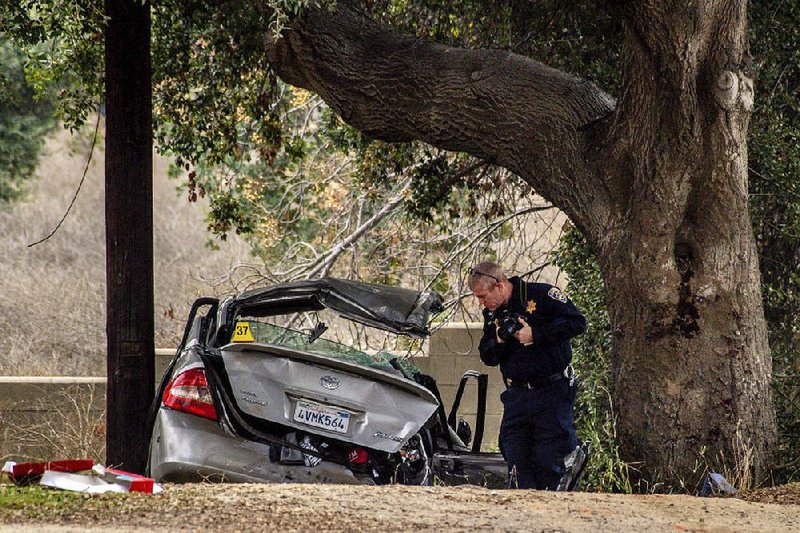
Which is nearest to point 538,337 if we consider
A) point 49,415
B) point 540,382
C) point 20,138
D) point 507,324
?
point 507,324

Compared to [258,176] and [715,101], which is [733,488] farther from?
[258,176]

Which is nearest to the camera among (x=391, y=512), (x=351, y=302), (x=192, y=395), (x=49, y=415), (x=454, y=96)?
(x=391, y=512)

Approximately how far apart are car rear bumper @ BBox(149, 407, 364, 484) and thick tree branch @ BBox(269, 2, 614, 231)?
2.84 metres

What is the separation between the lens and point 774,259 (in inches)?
395

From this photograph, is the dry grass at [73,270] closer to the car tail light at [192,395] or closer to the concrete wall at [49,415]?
the concrete wall at [49,415]

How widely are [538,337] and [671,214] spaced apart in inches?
49.6

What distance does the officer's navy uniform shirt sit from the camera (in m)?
7.55

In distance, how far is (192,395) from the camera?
690 centimetres

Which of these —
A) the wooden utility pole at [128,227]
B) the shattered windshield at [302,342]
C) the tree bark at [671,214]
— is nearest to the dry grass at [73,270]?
the wooden utility pole at [128,227]

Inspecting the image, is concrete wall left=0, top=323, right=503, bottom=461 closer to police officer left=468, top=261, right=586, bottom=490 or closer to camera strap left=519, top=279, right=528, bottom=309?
police officer left=468, top=261, right=586, bottom=490

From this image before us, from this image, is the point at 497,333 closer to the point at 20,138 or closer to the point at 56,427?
the point at 56,427

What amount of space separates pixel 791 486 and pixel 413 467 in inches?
93.9

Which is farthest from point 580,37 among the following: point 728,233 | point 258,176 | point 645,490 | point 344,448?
point 258,176

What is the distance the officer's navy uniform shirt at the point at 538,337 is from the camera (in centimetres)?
755
